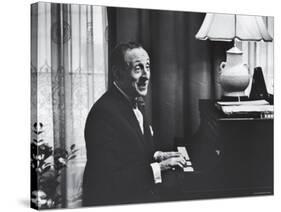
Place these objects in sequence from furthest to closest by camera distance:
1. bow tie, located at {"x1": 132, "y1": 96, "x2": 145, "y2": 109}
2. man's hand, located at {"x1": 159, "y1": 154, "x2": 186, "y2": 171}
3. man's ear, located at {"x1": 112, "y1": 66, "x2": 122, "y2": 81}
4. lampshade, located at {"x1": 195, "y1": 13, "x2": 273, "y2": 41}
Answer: lampshade, located at {"x1": 195, "y1": 13, "x2": 273, "y2": 41}
man's hand, located at {"x1": 159, "y1": 154, "x2": 186, "y2": 171}
bow tie, located at {"x1": 132, "y1": 96, "x2": 145, "y2": 109}
man's ear, located at {"x1": 112, "y1": 66, "x2": 122, "y2": 81}

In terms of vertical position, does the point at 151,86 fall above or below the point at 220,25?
below

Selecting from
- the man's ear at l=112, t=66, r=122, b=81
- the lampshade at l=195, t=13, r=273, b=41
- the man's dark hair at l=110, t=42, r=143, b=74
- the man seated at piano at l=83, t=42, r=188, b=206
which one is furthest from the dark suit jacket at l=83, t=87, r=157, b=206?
the lampshade at l=195, t=13, r=273, b=41

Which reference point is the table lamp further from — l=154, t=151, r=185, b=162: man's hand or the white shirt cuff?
the white shirt cuff

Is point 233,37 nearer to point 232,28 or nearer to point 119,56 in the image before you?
point 232,28

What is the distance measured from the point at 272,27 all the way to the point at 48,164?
322cm

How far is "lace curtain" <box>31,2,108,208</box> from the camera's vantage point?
27.0 feet

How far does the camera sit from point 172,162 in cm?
888

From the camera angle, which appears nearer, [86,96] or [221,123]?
[86,96]

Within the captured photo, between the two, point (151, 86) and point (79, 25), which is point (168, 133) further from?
point (79, 25)

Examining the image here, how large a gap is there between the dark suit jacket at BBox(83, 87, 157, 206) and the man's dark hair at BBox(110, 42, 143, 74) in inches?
9.8

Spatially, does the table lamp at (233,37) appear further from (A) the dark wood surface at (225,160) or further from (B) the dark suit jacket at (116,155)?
(B) the dark suit jacket at (116,155)

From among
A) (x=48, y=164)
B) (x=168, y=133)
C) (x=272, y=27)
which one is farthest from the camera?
(x=272, y=27)

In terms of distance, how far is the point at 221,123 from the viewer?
30.1 feet

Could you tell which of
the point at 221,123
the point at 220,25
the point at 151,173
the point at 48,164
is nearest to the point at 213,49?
the point at 220,25
